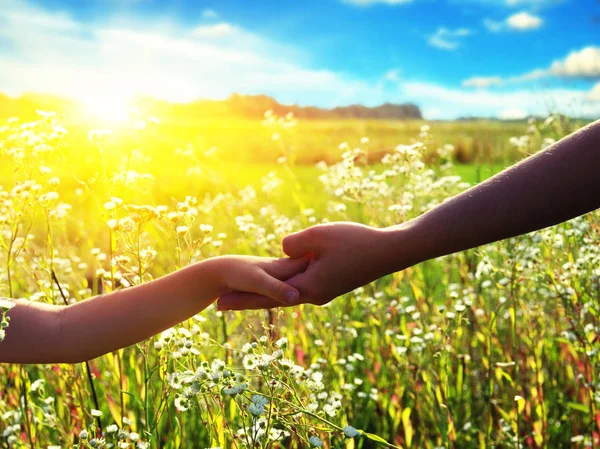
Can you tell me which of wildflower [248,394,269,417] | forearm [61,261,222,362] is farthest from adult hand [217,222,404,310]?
wildflower [248,394,269,417]

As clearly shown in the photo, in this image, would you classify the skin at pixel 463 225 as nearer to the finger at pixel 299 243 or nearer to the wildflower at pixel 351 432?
the finger at pixel 299 243

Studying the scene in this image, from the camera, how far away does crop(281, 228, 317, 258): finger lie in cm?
178

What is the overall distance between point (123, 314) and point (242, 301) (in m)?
0.32

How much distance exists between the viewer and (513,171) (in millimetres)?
1599

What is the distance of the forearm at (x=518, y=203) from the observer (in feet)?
4.96

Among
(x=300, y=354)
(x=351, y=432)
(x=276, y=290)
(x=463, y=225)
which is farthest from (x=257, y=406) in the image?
(x=300, y=354)

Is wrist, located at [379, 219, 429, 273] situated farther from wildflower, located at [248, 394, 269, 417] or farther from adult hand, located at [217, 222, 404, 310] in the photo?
wildflower, located at [248, 394, 269, 417]

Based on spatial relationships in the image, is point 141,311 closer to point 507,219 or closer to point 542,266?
point 507,219

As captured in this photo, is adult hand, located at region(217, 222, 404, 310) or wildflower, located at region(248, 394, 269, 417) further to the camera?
adult hand, located at region(217, 222, 404, 310)

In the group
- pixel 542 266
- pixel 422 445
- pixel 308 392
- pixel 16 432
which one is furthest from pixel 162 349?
pixel 542 266

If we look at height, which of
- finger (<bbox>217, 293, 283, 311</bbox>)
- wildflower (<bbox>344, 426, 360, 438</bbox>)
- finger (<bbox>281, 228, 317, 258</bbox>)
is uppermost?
finger (<bbox>281, 228, 317, 258</bbox>)

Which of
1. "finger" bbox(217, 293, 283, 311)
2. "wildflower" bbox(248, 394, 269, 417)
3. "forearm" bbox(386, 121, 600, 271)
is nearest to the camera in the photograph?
"wildflower" bbox(248, 394, 269, 417)

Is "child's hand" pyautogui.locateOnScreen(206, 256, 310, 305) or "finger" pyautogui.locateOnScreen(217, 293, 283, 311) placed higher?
"child's hand" pyautogui.locateOnScreen(206, 256, 310, 305)

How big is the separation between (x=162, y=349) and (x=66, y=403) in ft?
3.43
